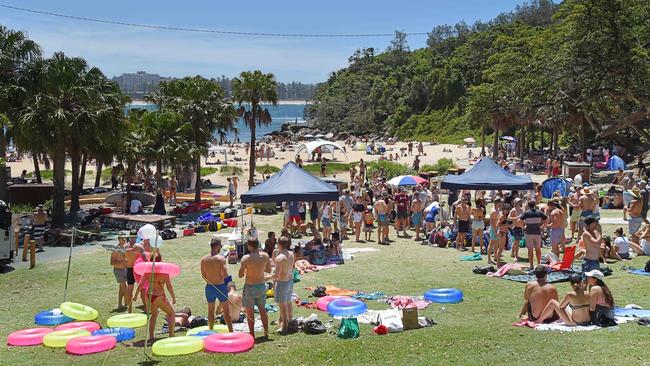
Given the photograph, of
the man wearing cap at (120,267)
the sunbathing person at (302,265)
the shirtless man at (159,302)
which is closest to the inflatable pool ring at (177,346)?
the shirtless man at (159,302)

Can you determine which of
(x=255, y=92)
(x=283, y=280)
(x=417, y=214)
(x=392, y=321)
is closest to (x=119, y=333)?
(x=283, y=280)

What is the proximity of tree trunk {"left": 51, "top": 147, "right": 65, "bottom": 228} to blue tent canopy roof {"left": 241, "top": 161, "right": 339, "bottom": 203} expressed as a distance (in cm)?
878

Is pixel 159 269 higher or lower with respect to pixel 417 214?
higher

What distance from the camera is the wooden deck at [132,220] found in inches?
857

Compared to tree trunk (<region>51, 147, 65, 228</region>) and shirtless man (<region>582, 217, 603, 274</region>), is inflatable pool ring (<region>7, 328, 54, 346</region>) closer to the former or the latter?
shirtless man (<region>582, 217, 603, 274</region>)

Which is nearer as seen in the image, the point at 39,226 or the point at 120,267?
the point at 120,267

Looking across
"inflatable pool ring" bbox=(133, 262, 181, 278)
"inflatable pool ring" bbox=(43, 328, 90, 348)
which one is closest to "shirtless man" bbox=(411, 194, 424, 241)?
"inflatable pool ring" bbox=(133, 262, 181, 278)

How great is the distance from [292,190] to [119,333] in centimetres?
778

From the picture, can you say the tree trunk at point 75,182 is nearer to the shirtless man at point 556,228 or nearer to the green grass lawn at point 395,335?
the green grass lawn at point 395,335

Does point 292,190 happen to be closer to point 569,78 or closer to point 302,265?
point 302,265

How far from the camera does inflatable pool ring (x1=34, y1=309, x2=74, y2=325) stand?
436 inches

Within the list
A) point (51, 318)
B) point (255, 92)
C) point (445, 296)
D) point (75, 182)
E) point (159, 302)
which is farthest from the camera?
point (255, 92)

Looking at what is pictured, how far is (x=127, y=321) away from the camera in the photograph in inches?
423

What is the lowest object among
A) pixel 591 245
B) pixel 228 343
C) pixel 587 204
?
pixel 228 343
